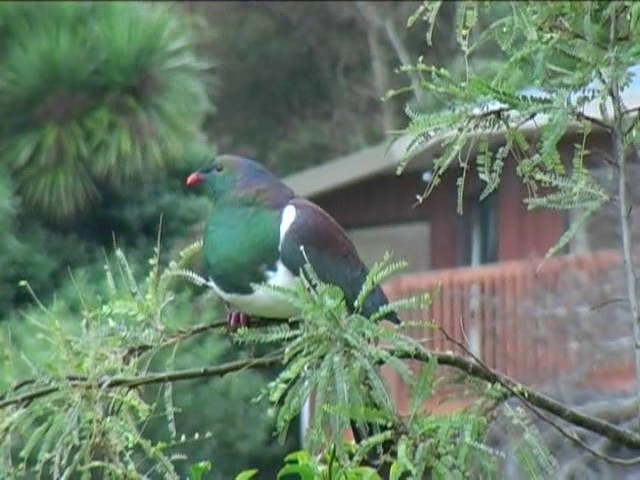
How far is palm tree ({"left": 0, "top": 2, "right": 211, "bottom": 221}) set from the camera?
7.05 m

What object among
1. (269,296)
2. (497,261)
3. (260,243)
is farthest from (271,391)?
(497,261)

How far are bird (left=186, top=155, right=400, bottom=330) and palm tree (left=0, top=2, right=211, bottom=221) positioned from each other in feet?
13.4

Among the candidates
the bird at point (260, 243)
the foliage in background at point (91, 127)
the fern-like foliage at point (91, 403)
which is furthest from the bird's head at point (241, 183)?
the foliage in background at point (91, 127)

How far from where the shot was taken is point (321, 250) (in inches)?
116

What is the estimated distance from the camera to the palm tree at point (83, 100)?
7055mm

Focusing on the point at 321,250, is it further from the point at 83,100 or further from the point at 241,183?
the point at 83,100

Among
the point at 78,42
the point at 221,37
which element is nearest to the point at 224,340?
the point at 78,42

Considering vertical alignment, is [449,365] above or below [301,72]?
below

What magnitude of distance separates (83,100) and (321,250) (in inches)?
170

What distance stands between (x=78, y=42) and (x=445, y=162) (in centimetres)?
535

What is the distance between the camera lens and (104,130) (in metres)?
7.06

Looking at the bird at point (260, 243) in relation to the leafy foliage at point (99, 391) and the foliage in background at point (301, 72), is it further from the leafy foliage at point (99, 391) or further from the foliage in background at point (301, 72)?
the foliage in background at point (301, 72)

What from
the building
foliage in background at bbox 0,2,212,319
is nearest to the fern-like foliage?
the building

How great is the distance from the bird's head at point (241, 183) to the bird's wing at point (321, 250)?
0.04m
